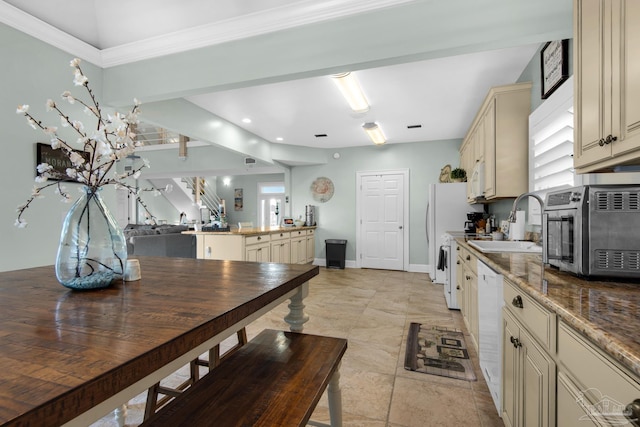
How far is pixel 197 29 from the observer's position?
2.41m

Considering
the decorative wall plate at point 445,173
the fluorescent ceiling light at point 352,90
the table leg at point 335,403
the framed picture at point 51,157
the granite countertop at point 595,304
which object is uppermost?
the fluorescent ceiling light at point 352,90

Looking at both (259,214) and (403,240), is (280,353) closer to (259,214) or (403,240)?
(403,240)

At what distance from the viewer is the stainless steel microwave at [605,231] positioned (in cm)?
110

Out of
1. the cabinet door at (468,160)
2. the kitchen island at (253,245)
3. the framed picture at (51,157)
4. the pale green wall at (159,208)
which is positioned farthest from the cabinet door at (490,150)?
the pale green wall at (159,208)

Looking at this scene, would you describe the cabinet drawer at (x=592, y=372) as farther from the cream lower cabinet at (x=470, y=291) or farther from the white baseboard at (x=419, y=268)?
the white baseboard at (x=419, y=268)

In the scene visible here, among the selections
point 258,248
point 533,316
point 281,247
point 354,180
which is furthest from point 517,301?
point 354,180

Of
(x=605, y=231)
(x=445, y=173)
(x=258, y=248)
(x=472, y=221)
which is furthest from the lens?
(x=445, y=173)

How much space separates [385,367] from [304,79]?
2848 millimetres

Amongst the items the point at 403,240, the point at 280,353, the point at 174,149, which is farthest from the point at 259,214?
the point at 280,353

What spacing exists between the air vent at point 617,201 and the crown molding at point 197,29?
164cm

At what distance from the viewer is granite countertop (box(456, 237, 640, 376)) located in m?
0.64

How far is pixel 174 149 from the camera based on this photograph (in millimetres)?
6965

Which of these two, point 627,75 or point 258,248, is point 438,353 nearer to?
point 627,75

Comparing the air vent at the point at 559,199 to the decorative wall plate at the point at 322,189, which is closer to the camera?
the air vent at the point at 559,199
